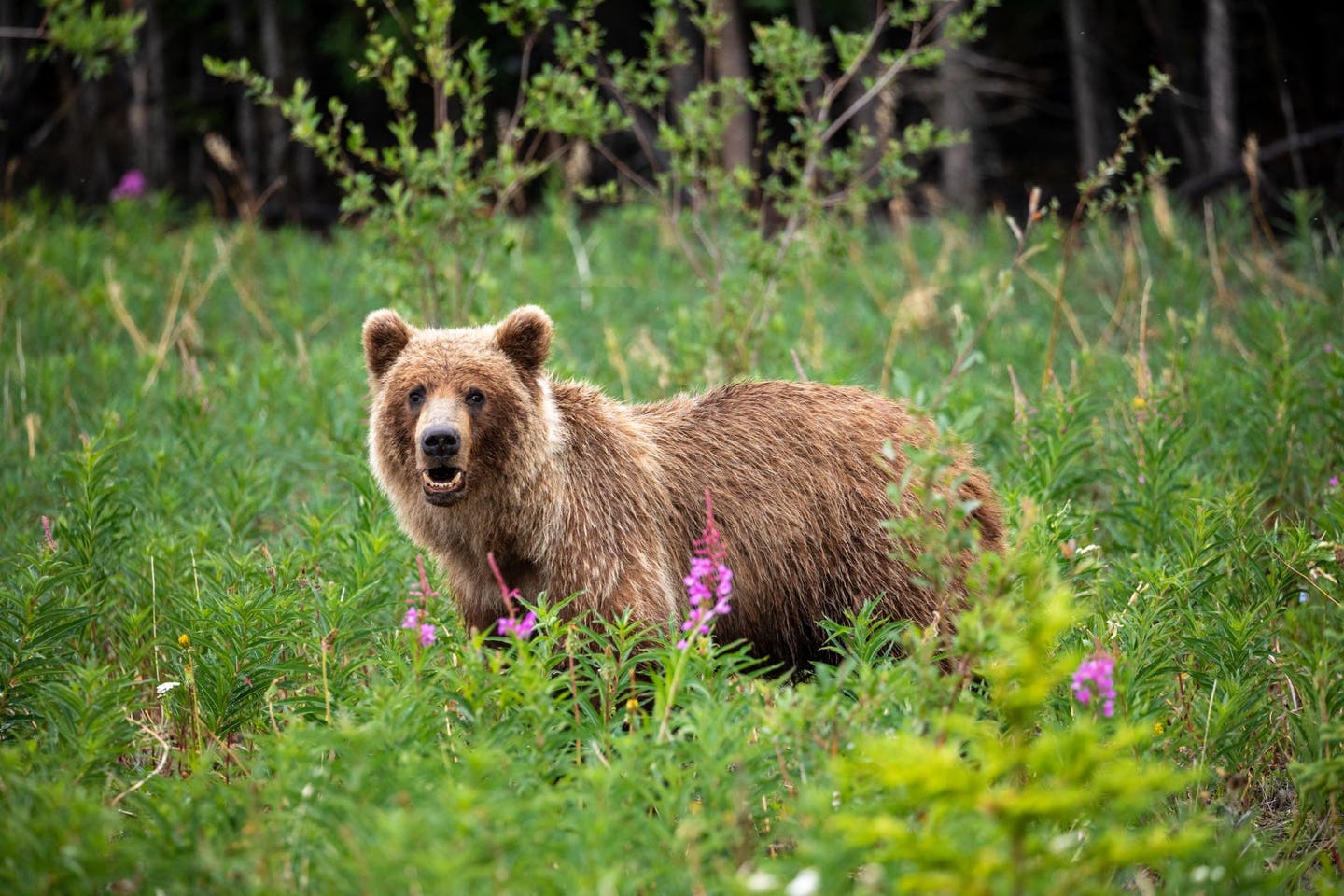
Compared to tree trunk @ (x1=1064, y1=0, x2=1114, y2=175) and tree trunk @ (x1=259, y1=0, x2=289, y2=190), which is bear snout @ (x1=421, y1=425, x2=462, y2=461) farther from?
tree trunk @ (x1=259, y1=0, x2=289, y2=190)

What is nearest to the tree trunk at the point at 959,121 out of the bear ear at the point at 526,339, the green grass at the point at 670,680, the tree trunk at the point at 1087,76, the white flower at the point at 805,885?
the tree trunk at the point at 1087,76

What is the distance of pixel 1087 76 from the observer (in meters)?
16.6

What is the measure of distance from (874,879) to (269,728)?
7.45ft

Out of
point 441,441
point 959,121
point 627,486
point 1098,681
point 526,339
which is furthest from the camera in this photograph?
point 959,121

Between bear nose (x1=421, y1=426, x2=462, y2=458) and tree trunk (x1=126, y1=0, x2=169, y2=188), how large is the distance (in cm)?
1661

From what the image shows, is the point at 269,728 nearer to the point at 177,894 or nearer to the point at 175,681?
the point at 175,681

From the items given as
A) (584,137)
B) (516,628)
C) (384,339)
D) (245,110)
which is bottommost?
(516,628)

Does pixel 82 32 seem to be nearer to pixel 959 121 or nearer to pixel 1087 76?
pixel 959 121

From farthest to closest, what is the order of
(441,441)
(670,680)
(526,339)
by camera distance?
1. (526,339)
2. (441,441)
3. (670,680)

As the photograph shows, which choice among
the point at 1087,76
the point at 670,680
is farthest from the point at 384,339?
the point at 1087,76

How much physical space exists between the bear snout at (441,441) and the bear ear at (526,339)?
562 millimetres

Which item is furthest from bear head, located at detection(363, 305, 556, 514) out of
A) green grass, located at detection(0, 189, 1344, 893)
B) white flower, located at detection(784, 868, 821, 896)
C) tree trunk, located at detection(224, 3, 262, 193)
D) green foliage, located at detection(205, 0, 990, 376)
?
tree trunk, located at detection(224, 3, 262, 193)

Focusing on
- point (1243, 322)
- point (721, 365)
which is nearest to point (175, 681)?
point (721, 365)

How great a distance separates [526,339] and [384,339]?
1.84 feet
